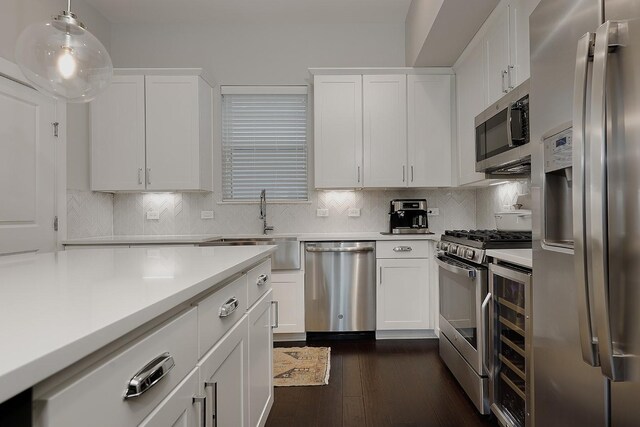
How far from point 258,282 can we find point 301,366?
1.41 meters

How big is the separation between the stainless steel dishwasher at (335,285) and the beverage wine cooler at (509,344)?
1505 millimetres

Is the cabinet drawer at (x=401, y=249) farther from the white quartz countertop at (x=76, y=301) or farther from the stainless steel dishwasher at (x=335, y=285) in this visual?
the white quartz countertop at (x=76, y=301)

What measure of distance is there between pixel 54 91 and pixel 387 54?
10.6 feet

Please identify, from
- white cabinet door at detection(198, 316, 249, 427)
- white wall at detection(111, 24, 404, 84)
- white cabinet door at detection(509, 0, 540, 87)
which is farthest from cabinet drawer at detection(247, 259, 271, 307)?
white wall at detection(111, 24, 404, 84)

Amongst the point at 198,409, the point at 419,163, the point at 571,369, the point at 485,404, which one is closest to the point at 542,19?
the point at 571,369

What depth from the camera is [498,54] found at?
104 inches

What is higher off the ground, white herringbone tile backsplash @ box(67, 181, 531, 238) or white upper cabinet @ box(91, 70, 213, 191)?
white upper cabinet @ box(91, 70, 213, 191)

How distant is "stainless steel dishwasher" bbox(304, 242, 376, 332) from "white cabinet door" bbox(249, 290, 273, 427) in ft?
4.80

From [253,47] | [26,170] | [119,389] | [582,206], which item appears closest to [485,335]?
[582,206]

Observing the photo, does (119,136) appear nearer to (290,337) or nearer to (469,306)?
(290,337)

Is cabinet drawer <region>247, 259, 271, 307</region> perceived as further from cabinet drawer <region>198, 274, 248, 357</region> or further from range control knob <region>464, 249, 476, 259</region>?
range control knob <region>464, 249, 476, 259</region>

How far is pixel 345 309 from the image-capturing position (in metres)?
3.45

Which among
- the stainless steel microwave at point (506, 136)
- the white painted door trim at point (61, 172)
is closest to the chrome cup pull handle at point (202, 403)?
the stainless steel microwave at point (506, 136)

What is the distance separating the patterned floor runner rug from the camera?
257 cm
